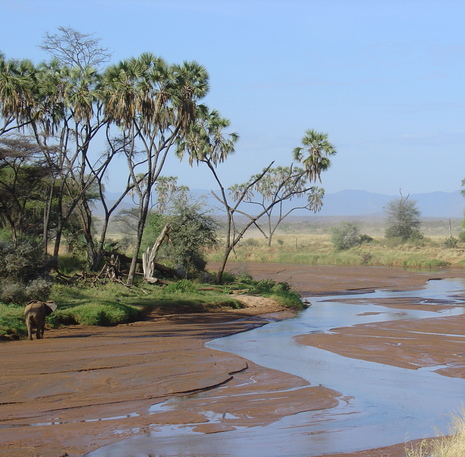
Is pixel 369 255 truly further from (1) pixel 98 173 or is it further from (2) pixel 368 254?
(1) pixel 98 173

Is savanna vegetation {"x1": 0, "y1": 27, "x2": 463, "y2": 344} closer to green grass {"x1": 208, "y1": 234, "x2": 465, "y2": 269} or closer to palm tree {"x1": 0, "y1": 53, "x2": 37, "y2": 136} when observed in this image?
palm tree {"x1": 0, "y1": 53, "x2": 37, "y2": 136}

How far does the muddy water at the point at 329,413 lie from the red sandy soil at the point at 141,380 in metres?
0.37

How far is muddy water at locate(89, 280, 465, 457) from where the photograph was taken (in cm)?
977

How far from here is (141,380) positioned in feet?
45.9

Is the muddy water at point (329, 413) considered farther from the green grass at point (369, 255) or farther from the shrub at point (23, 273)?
the green grass at point (369, 255)

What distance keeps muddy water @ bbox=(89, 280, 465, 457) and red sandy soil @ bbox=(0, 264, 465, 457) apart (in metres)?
0.37

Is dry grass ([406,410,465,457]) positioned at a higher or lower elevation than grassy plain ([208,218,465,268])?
lower

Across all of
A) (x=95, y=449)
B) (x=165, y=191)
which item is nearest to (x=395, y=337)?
(x=95, y=449)

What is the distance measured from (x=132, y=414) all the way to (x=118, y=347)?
662cm

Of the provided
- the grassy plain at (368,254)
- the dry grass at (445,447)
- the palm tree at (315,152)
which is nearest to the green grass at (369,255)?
the grassy plain at (368,254)

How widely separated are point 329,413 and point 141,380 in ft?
13.4

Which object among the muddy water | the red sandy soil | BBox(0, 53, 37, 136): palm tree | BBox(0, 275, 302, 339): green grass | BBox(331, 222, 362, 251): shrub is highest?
BBox(0, 53, 37, 136): palm tree

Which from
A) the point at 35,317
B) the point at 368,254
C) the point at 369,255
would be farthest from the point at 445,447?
the point at 368,254

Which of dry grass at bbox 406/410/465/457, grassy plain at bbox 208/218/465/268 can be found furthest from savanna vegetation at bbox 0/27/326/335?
grassy plain at bbox 208/218/465/268
